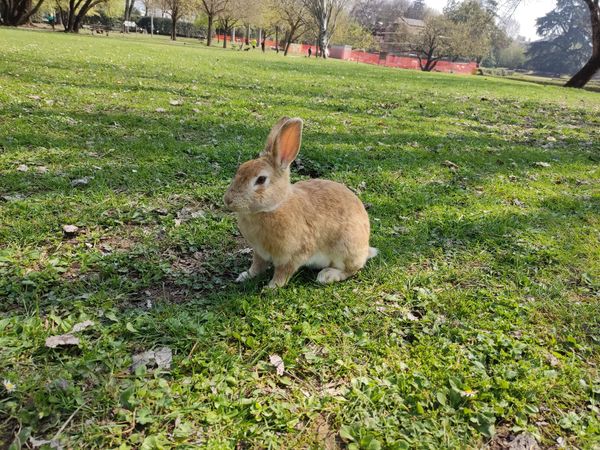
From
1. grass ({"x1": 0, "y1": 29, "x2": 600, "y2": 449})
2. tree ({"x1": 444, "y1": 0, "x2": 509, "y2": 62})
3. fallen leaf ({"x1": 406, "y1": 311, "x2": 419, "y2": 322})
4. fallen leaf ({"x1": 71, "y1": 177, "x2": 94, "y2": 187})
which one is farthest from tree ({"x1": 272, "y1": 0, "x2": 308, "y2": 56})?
fallen leaf ({"x1": 406, "y1": 311, "x2": 419, "y2": 322})

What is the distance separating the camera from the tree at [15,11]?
42781 mm

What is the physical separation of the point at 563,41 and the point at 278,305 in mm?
107194

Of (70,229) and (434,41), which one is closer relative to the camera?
(70,229)

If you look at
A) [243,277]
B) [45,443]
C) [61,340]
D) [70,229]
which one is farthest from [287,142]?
[45,443]

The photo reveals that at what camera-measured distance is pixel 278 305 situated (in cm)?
321

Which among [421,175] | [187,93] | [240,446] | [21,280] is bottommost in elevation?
[240,446]

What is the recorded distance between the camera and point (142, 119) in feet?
Answer: 24.3

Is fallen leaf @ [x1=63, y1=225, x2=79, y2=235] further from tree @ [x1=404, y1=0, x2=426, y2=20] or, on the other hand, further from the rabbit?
tree @ [x1=404, y1=0, x2=426, y2=20]

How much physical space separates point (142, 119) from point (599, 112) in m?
15.4

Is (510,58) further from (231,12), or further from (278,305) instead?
(278,305)

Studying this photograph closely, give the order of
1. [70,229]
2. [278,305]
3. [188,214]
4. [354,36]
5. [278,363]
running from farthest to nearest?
1. [354,36]
2. [188,214]
3. [70,229]
4. [278,305]
5. [278,363]

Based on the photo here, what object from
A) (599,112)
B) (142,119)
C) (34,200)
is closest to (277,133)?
(34,200)

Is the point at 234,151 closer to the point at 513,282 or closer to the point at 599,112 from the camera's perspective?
the point at 513,282

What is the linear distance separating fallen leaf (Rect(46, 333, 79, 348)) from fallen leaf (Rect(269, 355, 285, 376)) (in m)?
1.23
